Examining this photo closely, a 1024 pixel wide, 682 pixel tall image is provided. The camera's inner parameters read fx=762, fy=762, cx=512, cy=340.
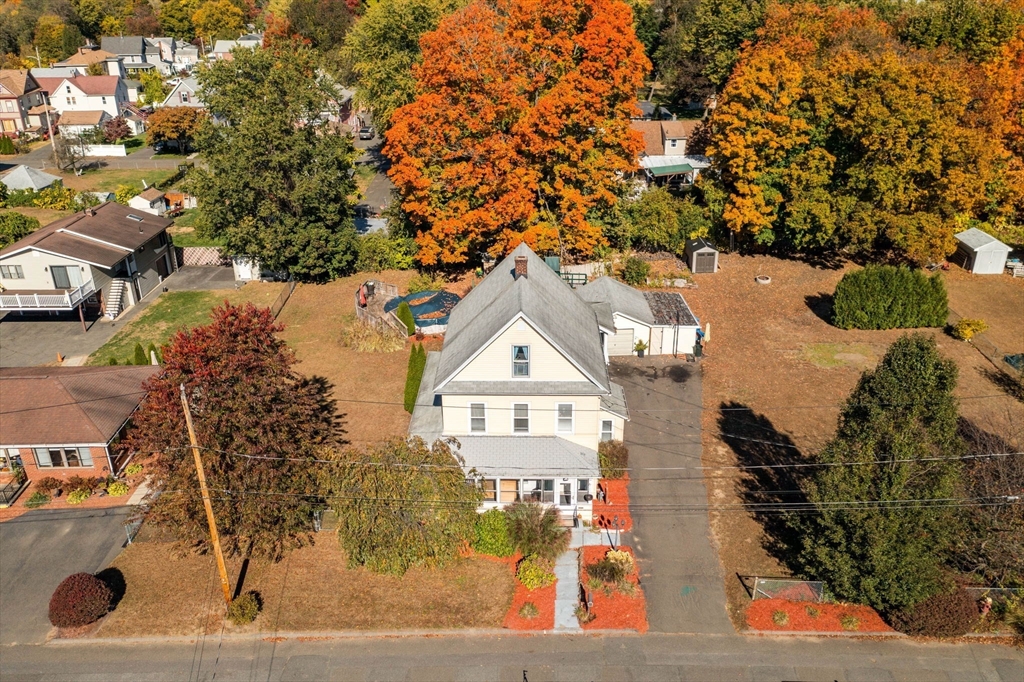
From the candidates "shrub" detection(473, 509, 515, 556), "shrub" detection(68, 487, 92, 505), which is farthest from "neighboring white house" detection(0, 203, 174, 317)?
"shrub" detection(473, 509, 515, 556)

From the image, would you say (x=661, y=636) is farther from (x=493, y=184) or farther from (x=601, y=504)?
(x=493, y=184)

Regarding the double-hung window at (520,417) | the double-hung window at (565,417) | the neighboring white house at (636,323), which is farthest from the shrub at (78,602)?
the neighboring white house at (636,323)

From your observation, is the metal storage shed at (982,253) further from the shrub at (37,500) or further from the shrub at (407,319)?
the shrub at (37,500)

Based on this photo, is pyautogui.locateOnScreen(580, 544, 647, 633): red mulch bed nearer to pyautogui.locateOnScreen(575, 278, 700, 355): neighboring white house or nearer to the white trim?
the white trim

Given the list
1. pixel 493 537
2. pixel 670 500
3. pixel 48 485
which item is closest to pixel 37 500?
pixel 48 485

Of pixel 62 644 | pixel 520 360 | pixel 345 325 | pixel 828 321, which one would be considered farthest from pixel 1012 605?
pixel 345 325

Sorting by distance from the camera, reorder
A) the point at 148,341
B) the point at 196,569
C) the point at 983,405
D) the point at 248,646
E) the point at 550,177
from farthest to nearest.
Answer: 1. the point at 550,177
2. the point at 148,341
3. the point at 983,405
4. the point at 196,569
5. the point at 248,646
